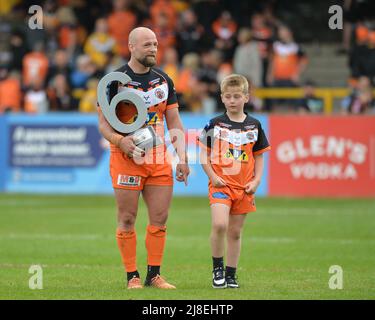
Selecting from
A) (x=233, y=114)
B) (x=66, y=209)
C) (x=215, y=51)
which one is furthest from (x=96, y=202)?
(x=233, y=114)

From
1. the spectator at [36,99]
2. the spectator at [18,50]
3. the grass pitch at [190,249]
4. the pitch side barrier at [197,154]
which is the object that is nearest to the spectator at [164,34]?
the spectator at [36,99]

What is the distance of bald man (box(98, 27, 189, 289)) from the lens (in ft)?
30.7

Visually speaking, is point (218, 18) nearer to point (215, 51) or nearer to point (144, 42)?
point (215, 51)

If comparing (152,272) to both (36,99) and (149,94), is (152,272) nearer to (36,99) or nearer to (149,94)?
(149,94)

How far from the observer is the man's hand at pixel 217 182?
9406 millimetres

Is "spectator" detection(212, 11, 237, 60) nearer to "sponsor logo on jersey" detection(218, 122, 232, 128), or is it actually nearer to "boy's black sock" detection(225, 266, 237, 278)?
"sponsor logo on jersey" detection(218, 122, 232, 128)

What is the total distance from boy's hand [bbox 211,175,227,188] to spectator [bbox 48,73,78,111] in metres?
13.8

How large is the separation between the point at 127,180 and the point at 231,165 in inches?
38.6

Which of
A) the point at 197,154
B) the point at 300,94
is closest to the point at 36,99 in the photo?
the point at 197,154

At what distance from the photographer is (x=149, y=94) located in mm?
9445

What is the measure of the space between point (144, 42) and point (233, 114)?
3.52 feet

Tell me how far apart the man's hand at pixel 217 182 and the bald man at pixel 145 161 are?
318mm

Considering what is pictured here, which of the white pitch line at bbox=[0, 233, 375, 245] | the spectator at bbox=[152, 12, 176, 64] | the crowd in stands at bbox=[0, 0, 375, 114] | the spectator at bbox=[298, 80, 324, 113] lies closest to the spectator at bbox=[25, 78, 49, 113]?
the crowd in stands at bbox=[0, 0, 375, 114]

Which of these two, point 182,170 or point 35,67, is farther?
point 35,67
